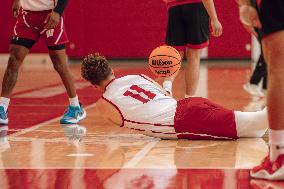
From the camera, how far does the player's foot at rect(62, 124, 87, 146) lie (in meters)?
5.87

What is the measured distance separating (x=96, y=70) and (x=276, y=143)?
2011 mm

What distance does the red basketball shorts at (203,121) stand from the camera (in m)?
5.57

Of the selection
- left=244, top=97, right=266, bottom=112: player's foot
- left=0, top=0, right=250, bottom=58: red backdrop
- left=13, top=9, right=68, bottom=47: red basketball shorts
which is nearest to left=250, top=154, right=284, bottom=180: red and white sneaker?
left=13, top=9, right=68, bottom=47: red basketball shorts

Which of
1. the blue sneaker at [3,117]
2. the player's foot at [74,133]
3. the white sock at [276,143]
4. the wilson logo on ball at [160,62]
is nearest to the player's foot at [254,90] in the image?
the wilson logo on ball at [160,62]

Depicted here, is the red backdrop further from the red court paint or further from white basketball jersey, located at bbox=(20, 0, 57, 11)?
the red court paint

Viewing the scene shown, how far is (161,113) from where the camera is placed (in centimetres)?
568

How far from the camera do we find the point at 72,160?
4914mm

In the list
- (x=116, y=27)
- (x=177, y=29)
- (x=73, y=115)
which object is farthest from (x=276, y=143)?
(x=116, y=27)

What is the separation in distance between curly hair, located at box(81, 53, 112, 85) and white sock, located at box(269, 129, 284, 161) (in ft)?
6.45

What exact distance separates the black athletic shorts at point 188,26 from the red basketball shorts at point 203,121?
2.15 meters

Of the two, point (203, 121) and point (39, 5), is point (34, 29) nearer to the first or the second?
point (39, 5)

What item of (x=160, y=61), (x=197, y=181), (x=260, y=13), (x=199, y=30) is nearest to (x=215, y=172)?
(x=197, y=181)

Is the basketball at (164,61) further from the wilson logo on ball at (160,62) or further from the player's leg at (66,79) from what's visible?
the player's leg at (66,79)

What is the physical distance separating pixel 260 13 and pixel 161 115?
Result: 1.73 m
